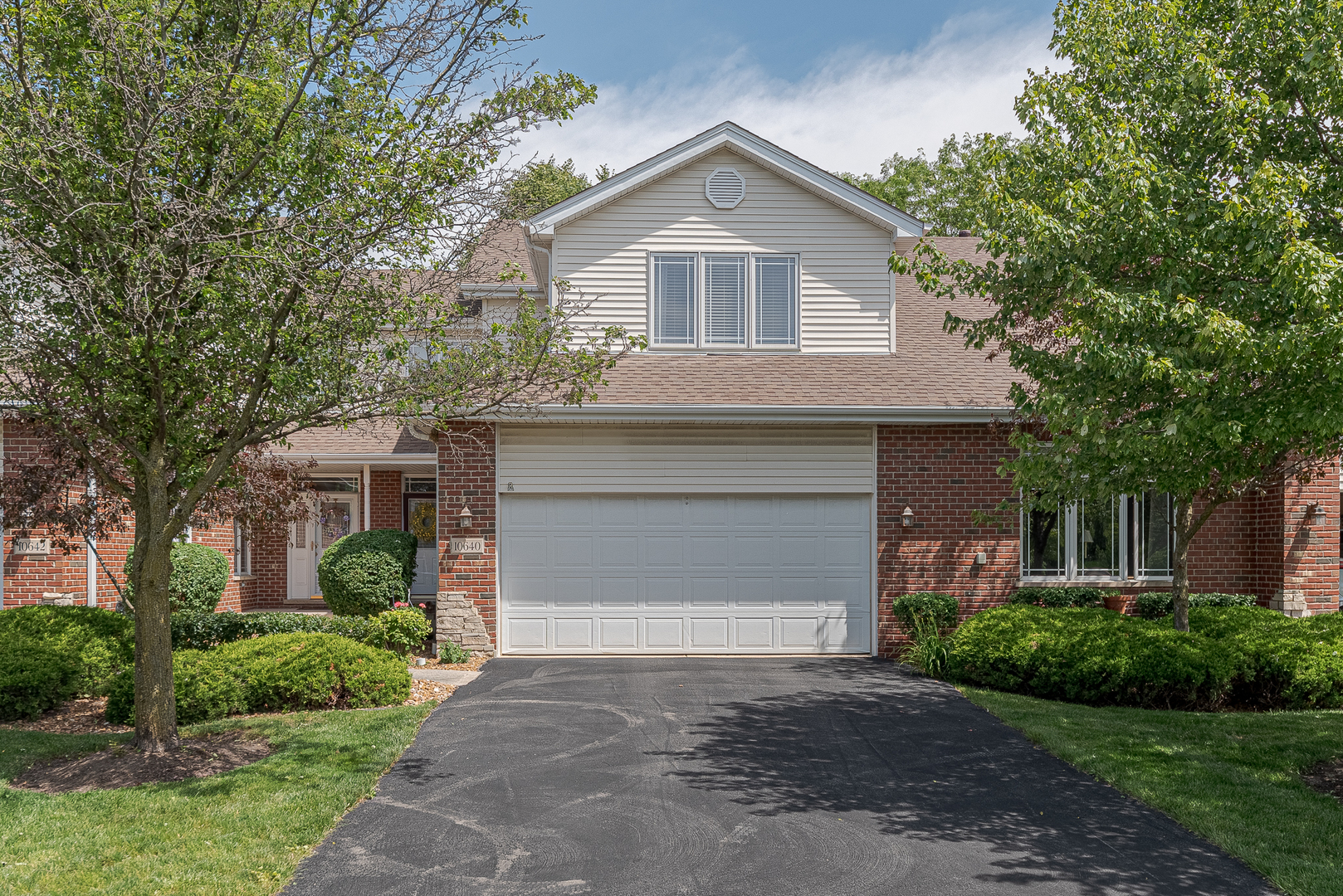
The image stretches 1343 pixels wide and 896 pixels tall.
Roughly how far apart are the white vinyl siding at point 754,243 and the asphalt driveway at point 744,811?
581 centimetres

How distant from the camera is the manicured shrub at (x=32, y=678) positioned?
30.1 ft

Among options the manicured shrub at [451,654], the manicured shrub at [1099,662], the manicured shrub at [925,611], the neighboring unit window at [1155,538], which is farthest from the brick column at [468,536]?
the neighboring unit window at [1155,538]

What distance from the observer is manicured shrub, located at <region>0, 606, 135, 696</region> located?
31.5 ft

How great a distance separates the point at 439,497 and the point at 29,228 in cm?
618

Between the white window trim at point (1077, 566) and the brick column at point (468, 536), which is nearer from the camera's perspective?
the brick column at point (468, 536)

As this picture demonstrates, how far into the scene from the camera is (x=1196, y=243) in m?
6.68

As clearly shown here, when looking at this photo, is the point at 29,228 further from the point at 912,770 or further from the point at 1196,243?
the point at 1196,243

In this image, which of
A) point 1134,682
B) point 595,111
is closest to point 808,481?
point 1134,682

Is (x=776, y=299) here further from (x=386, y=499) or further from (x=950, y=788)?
(x=386, y=499)

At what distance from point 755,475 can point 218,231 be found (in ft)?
24.6

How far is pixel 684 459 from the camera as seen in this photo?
12547 millimetres

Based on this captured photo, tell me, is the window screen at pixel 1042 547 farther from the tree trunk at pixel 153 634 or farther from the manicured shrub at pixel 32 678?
the manicured shrub at pixel 32 678

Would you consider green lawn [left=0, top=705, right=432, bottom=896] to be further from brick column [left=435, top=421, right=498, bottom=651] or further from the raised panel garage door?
the raised panel garage door

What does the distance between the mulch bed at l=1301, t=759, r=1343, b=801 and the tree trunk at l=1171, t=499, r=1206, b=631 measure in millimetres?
3489
